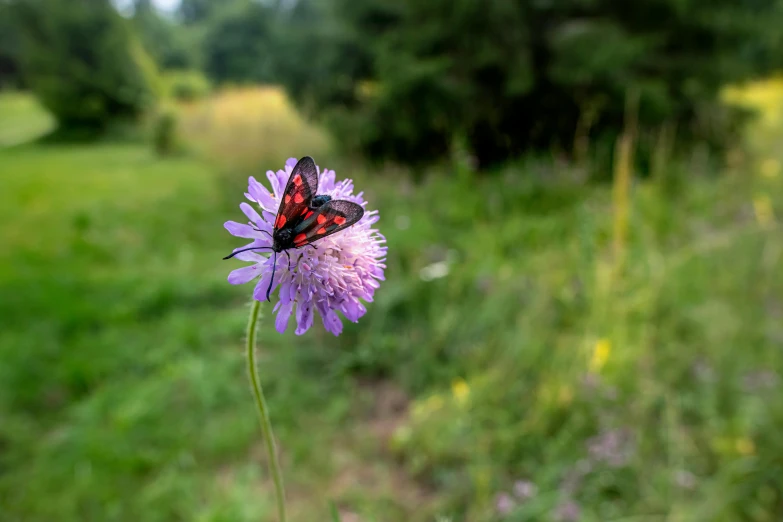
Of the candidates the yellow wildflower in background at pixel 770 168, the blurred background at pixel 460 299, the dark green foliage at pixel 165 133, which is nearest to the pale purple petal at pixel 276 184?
the blurred background at pixel 460 299

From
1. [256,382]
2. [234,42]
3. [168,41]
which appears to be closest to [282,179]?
[256,382]

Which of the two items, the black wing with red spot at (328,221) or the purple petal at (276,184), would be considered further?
the purple petal at (276,184)

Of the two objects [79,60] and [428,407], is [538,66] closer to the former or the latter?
[428,407]

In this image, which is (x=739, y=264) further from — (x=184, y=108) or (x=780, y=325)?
(x=184, y=108)

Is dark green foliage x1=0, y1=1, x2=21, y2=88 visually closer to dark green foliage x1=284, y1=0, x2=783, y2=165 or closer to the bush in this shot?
→ the bush

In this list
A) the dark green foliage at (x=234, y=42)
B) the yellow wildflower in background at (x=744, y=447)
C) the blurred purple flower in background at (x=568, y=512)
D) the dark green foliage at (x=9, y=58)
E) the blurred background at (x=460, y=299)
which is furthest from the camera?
the dark green foliage at (x=234, y=42)

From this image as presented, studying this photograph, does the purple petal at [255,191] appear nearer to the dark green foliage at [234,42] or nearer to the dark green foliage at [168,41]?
the dark green foliage at [234,42]

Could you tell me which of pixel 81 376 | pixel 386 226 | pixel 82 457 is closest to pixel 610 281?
pixel 386 226
